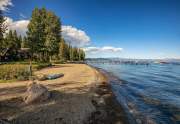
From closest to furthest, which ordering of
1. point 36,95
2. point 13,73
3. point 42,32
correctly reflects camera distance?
1. point 36,95
2. point 13,73
3. point 42,32

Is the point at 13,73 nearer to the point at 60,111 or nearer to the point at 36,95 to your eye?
the point at 36,95

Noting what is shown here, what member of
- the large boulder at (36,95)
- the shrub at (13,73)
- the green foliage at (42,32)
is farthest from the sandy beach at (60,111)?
the green foliage at (42,32)

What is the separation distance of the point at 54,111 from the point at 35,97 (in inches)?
95.0

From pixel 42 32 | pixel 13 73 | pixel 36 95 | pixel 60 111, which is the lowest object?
pixel 60 111

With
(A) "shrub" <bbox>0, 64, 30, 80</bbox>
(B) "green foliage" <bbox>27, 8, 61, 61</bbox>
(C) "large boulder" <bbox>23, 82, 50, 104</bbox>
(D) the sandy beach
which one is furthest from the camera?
(B) "green foliage" <bbox>27, 8, 61, 61</bbox>

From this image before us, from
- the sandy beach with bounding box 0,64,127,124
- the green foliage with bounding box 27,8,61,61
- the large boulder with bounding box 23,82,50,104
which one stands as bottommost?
the sandy beach with bounding box 0,64,127,124

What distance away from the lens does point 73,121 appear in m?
9.56

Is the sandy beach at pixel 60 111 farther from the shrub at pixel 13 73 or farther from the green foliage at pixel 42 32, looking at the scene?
the green foliage at pixel 42 32

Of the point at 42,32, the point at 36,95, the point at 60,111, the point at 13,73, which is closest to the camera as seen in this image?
the point at 60,111

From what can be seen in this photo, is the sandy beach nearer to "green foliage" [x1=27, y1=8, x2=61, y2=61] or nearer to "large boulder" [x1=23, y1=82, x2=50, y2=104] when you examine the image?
"large boulder" [x1=23, y1=82, x2=50, y2=104]

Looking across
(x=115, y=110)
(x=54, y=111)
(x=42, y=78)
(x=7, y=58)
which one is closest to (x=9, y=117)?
(x=54, y=111)

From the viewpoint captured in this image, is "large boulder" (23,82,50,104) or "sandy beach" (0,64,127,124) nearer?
"sandy beach" (0,64,127,124)

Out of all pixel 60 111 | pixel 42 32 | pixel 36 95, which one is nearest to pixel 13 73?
pixel 36 95

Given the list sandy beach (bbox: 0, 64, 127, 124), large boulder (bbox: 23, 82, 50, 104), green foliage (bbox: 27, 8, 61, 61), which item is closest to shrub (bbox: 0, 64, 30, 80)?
sandy beach (bbox: 0, 64, 127, 124)
